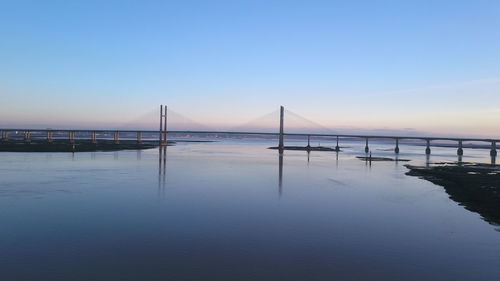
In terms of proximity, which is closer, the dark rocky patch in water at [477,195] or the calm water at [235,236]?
the calm water at [235,236]

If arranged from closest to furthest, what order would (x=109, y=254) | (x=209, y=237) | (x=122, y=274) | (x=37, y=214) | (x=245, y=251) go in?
1. (x=122, y=274)
2. (x=109, y=254)
3. (x=245, y=251)
4. (x=209, y=237)
5. (x=37, y=214)

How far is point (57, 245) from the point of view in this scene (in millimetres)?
9828

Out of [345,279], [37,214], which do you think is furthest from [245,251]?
[37,214]

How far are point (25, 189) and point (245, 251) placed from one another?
48.1ft

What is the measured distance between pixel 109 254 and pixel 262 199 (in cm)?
1034

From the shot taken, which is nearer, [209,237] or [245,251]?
[245,251]

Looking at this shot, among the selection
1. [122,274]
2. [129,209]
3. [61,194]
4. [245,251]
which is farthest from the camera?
[61,194]

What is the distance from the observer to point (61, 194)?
18234mm

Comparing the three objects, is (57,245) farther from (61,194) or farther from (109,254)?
(61,194)

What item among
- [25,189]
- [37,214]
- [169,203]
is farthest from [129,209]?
[25,189]

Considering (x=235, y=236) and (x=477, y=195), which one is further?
(x=477, y=195)

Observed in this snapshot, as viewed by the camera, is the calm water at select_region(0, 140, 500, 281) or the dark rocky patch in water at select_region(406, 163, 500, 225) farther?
the dark rocky patch in water at select_region(406, 163, 500, 225)

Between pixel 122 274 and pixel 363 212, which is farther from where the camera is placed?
pixel 363 212

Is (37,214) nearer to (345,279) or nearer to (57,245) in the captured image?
(57,245)
